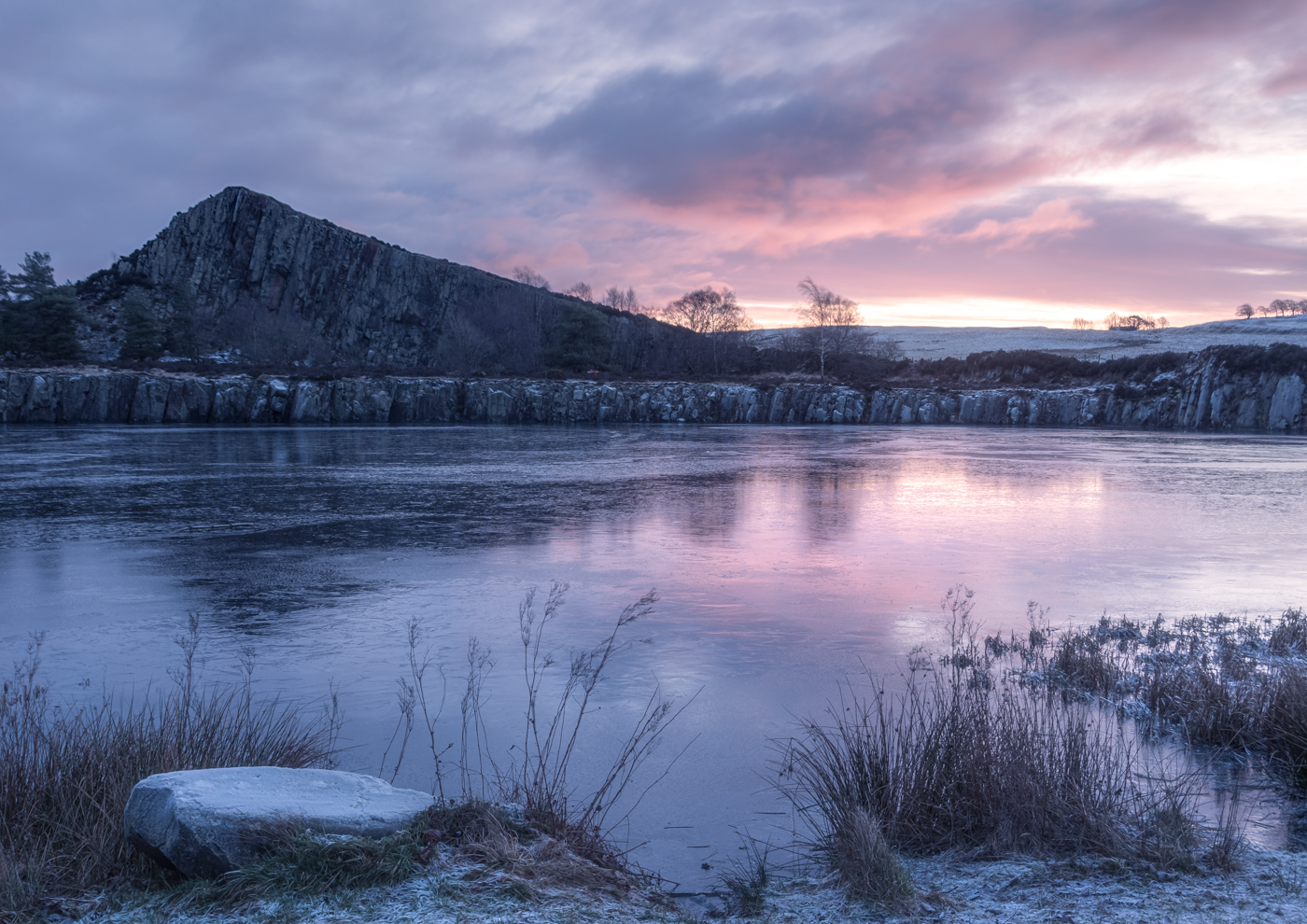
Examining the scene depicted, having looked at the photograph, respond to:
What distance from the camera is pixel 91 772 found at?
4355 mm

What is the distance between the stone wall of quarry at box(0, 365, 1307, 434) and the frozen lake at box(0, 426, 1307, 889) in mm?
28489

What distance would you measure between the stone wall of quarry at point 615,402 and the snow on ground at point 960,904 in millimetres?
55012

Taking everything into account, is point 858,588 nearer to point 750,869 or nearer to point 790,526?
point 790,526

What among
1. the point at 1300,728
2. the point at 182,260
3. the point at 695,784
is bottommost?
the point at 695,784

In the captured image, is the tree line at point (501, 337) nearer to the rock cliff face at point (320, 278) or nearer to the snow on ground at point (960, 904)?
the rock cliff face at point (320, 278)

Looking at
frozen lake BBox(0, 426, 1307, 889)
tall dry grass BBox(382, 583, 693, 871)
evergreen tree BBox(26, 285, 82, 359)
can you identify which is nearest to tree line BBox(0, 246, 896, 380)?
evergreen tree BBox(26, 285, 82, 359)

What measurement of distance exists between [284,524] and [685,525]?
760 cm

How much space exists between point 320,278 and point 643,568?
116 metres

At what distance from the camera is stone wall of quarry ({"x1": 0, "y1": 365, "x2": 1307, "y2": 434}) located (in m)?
50.8

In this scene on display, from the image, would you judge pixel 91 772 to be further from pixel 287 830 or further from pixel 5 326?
pixel 5 326

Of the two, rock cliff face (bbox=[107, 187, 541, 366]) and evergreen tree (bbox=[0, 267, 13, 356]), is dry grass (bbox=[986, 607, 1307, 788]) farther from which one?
rock cliff face (bbox=[107, 187, 541, 366])

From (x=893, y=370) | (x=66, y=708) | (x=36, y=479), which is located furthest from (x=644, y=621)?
(x=893, y=370)

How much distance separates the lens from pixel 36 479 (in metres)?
21.3

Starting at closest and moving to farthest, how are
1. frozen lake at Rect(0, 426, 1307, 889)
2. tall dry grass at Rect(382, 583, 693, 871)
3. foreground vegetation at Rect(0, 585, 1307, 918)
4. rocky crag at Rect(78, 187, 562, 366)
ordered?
1. foreground vegetation at Rect(0, 585, 1307, 918)
2. tall dry grass at Rect(382, 583, 693, 871)
3. frozen lake at Rect(0, 426, 1307, 889)
4. rocky crag at Rect(78, 187, 562, 366)
